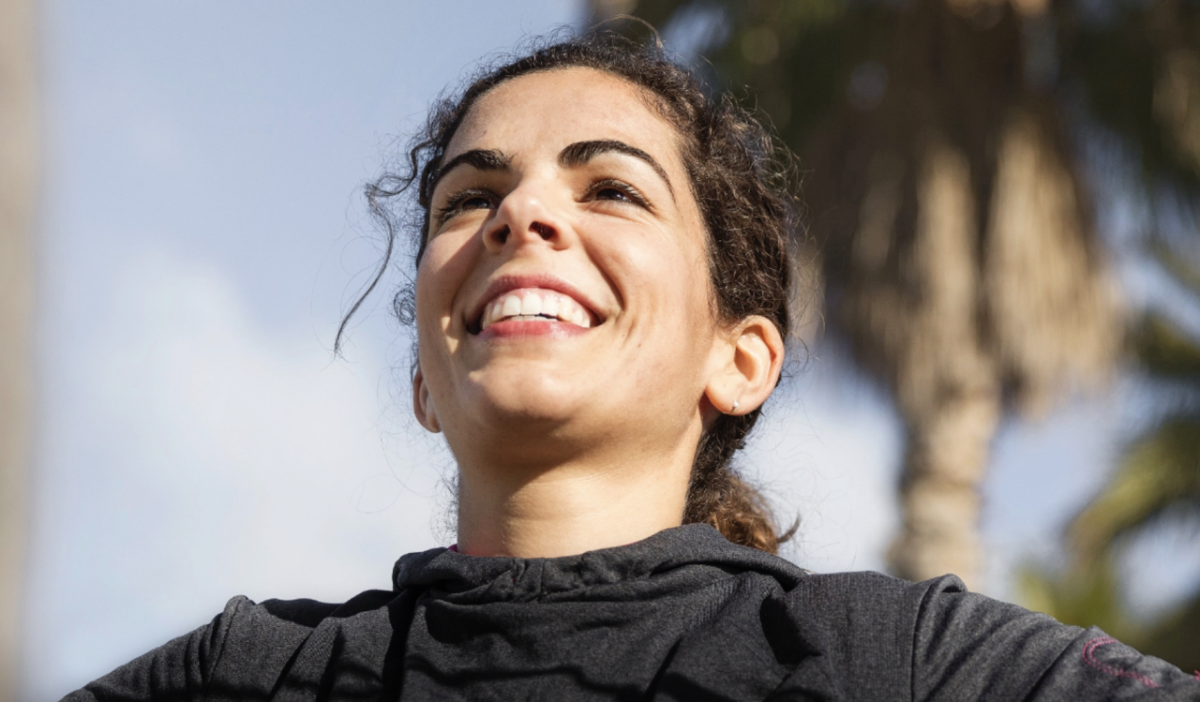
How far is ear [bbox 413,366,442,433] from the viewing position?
2.63 meters

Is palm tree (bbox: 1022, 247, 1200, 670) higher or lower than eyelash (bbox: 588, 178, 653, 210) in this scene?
higher

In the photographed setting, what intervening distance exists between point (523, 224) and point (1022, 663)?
1137mm

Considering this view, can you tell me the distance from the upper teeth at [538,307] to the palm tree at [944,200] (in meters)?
6.60

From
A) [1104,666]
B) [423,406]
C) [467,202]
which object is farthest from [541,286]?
[1104,666]

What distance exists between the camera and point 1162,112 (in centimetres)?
842

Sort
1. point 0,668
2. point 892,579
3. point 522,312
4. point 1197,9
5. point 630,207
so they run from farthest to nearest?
point 1197,9 < point 630,207 < point 522,312 < point 892,579 < point 0,668

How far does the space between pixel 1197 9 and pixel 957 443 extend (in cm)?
326

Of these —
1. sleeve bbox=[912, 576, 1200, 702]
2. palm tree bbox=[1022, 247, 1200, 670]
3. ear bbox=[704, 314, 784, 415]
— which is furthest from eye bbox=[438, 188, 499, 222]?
palm tree bbox=[1022, 247, 1200, 670]

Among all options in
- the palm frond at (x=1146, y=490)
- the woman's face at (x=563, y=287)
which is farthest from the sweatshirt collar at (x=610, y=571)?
the palm frond at (x=1146, y=490)

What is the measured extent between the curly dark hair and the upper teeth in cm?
41

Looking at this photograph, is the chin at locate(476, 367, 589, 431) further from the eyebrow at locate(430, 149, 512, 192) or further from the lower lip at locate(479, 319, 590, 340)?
the eyebrow at locate(430, 149, 512, 192)

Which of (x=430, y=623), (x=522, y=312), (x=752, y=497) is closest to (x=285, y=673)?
(x=430, y=623)

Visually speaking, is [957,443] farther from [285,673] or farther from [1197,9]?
[285,673]

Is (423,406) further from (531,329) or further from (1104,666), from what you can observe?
(1104,666)
